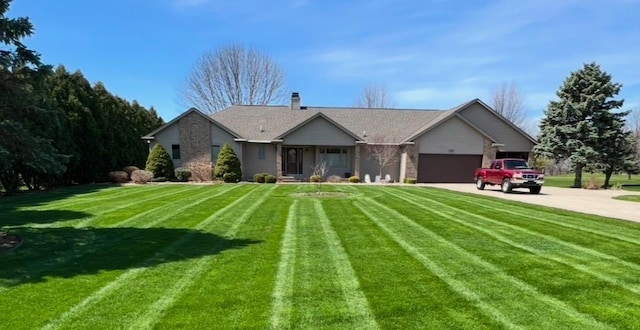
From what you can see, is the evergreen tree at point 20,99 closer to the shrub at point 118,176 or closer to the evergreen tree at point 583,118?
the shrub at point 118,176

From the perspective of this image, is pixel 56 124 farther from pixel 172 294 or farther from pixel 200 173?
pixel 200 173

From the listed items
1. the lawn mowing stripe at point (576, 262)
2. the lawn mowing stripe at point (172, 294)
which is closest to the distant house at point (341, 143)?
the lawn mowing stripe at point (576, 262)

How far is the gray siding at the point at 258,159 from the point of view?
2789cm

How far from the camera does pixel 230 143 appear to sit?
88.7 ft

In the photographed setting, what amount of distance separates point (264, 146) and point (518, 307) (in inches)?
982

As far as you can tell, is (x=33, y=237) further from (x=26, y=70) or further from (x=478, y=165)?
(x=478, y=165)

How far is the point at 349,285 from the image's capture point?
4.74 meters

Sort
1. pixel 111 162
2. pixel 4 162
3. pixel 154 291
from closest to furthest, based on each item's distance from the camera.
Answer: pixel 154 291, pixel 4 162, pixel 111 162

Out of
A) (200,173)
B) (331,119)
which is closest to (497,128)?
(331,119)

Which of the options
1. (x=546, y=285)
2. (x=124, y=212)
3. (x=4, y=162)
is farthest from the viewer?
(x=124, y=212)

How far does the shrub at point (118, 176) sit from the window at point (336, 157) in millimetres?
13763

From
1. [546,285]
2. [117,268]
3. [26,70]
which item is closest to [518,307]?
[546,285]

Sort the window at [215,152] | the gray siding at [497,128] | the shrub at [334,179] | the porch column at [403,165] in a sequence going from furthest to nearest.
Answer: the gray siding at [497,128] < the porch column at [403,165] < the window at [215,152] < the shrub at [334,179]

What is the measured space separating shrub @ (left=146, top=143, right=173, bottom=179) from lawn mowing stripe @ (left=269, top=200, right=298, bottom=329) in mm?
19642
